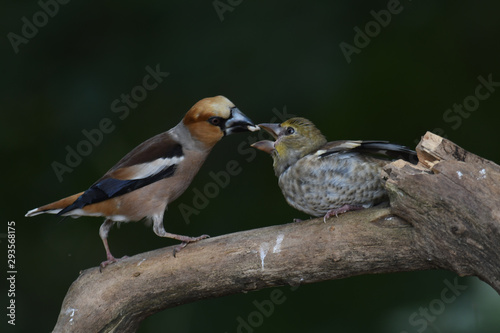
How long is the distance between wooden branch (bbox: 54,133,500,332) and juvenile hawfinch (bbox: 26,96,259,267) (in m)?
0.34

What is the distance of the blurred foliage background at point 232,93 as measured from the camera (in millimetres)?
4910

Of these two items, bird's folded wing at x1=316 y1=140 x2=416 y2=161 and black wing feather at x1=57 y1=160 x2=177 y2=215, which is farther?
black wing feather at x1=57 y1=160 x2=177 y2=215

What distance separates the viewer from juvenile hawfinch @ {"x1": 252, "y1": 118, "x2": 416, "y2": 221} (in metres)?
3.29

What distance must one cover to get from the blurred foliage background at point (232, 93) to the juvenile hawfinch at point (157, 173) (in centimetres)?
125

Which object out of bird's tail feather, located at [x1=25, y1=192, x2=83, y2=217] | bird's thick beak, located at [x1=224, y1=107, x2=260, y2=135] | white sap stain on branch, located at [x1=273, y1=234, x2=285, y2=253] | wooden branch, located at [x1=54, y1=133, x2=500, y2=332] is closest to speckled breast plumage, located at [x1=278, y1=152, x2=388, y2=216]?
wooden branch, located at [x1=54, y1=133, x2=500, y2=332]

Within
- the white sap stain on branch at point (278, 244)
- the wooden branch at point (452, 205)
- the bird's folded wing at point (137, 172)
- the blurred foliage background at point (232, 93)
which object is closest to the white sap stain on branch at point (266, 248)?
the white sap stain on branch at point (278, 244)

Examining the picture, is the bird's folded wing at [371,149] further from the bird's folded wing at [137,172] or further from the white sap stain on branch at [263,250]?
the bird's folded wing at [137,172]

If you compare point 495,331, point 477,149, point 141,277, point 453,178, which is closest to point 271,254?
point 141,277

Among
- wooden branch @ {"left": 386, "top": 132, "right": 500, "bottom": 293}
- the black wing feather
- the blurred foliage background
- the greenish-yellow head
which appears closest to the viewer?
wooden branch @ {"left": 386, "top": 132, "right": 500, "bottom": 293}

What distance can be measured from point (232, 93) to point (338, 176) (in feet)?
6.51

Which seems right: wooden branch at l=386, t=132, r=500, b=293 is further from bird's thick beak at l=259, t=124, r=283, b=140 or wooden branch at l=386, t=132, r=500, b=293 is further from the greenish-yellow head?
bird's thick beak at l=259, t=124, r=283, b=140

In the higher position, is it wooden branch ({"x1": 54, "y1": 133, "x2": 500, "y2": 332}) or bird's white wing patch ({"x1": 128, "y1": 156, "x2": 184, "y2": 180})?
bird's white wing patch ({"x1": 128, "y1": 156, "x2": 184, "y2": 180})

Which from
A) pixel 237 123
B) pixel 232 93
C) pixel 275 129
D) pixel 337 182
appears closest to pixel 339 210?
pixel 337 182

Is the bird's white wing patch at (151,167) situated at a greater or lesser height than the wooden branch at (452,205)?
greater
